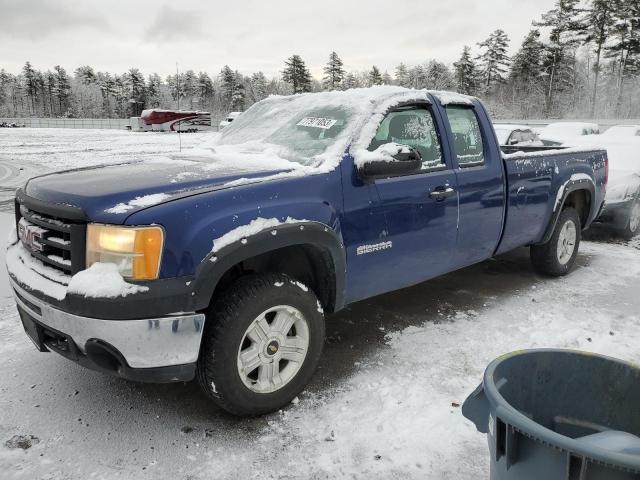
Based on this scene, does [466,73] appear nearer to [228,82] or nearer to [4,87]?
[228,82]

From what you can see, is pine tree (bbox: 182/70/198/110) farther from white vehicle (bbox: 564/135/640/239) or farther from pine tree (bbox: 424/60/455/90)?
white vehicle (bbox: 564/135/640/239)

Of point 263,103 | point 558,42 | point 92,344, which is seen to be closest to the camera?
point 92,344

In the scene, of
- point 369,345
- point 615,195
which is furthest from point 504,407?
point 615,195

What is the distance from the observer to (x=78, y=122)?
64875mm

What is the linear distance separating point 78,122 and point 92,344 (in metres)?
70.7

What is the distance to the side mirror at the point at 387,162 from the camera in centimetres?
312

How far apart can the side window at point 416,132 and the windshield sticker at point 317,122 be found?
339mm

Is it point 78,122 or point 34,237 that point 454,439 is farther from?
point 78,122

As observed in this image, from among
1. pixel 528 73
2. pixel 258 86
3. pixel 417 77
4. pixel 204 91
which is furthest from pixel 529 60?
pixel 258 86

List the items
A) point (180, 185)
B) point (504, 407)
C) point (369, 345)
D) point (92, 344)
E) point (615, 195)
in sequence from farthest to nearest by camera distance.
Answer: point (615, 195), point (369, 345), point (180, 185), point (92, 344), point (504, 407)

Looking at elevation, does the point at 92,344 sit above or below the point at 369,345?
above

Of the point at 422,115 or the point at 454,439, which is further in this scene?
the point at 422,115

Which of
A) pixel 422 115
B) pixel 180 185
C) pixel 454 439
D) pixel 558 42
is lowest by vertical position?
pixel 454 439

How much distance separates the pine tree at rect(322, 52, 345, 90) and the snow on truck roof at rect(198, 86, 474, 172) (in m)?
76.4
